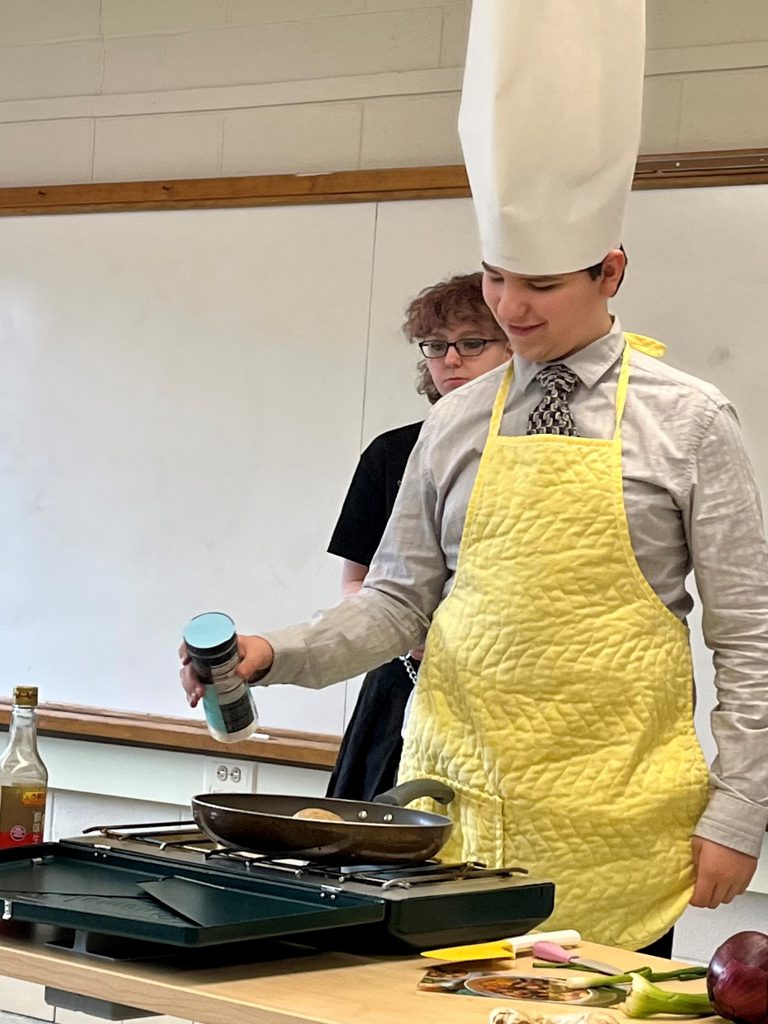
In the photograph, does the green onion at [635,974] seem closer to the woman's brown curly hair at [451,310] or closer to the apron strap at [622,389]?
Result: the apron strap at [622,389]

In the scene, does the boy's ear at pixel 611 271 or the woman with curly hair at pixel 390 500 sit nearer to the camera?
the boy's ear at pixel 611 271

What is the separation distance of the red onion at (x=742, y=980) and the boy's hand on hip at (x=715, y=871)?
1.50 feet

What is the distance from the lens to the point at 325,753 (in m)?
2.92

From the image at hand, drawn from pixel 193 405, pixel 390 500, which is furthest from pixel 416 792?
pixel 193 405

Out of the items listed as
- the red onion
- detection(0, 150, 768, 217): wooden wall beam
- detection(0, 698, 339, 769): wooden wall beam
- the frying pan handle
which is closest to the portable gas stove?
the frying pan handle

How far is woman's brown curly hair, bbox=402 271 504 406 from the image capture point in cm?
222

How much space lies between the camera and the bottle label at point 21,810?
1.52m

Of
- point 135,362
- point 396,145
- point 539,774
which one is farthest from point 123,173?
point 539,774

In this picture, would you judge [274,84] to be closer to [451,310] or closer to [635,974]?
[451,310]

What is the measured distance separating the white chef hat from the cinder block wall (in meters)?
1.36

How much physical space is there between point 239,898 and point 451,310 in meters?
1.32

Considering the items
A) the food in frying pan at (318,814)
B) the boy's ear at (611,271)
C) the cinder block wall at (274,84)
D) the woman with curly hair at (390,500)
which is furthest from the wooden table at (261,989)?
the cinder block wall at (274,84)

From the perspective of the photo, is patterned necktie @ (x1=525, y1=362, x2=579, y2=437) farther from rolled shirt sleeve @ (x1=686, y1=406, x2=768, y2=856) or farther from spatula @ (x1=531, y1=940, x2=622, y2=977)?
spatula @ (x1=531, y1=940, x2=622, y2=977)

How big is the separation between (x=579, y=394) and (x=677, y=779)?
404 mm
